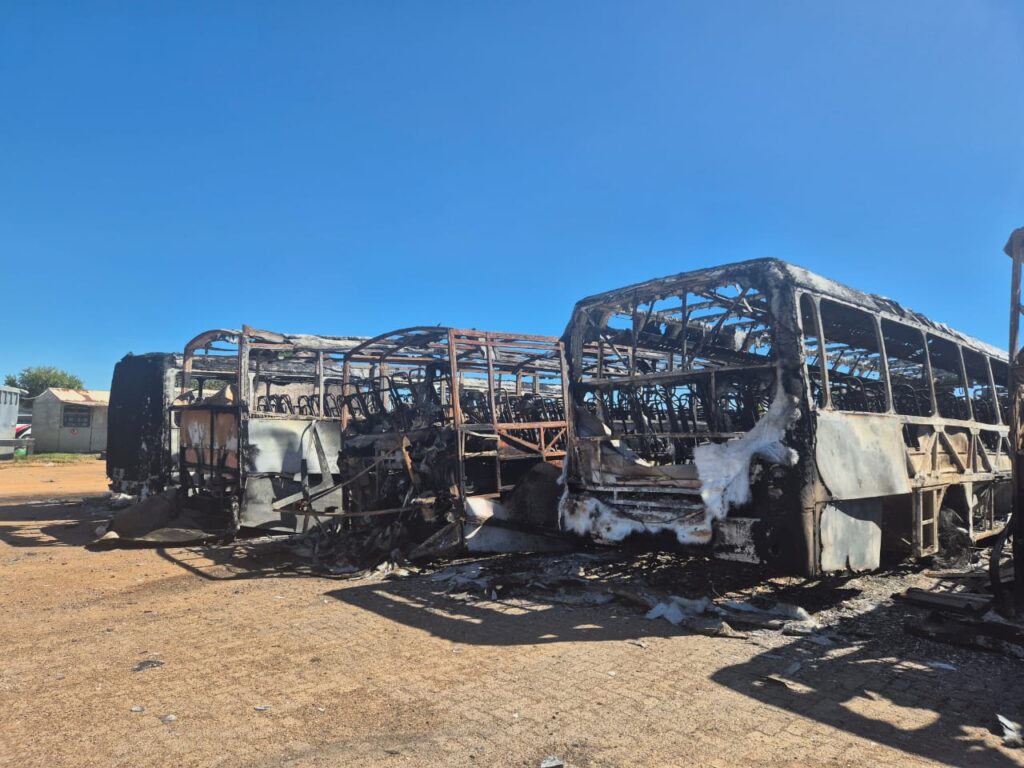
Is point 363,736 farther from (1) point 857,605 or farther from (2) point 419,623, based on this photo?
(1) point 857,605

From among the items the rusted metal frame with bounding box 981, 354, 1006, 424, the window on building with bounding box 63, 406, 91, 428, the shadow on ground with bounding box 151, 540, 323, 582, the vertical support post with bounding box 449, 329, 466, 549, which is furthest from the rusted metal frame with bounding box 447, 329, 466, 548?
the window on building with bounding box 63, 406, 91, 428

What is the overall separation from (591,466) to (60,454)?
34.0 meters

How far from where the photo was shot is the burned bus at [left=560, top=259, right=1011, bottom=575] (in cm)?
498

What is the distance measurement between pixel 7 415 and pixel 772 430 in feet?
105

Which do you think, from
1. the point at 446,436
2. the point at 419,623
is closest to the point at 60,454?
the point at 446,436

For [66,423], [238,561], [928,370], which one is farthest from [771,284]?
[66,423]

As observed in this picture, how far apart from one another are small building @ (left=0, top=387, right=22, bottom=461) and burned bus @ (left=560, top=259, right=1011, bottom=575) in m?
28.9

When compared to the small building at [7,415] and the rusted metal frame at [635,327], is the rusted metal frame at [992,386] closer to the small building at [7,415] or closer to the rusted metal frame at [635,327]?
the rusted metal frame at [635,327]

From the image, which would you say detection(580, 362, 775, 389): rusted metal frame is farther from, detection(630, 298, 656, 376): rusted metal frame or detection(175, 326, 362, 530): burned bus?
detection(175, 326, 362, 530): burned bus

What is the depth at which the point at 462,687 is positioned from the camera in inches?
148

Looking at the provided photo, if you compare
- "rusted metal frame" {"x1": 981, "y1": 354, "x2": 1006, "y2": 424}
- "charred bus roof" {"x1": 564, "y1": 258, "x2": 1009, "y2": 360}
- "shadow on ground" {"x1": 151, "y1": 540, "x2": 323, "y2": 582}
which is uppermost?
"charred bus roof" {"x1": 564, "y1": 258, "x2": 1009, "y2": 360}

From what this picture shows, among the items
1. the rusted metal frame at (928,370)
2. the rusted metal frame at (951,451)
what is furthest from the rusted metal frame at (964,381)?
the rusted metal frame at (928,370)

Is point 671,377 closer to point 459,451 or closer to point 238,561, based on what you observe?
point 459,451

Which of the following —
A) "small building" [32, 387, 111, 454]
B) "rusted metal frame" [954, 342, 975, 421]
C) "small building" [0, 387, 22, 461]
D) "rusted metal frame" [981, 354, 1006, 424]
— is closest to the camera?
"rusted metal frame" [954, 342, 975, 421]
